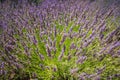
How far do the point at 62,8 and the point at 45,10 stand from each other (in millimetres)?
279

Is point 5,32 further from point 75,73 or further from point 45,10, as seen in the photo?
point 75,73

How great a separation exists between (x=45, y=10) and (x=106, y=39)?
3.54ft

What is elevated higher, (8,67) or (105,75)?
(8,67)

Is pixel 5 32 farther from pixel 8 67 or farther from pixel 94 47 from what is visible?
pixel 94 47

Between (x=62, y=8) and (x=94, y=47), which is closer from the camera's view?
(x=94, y=47)

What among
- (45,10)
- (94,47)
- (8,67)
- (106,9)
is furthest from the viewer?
(106,9)

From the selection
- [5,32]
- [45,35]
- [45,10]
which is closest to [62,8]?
[45,10]

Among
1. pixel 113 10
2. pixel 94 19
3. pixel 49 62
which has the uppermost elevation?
pixel 113 10

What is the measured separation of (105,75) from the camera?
211 cm

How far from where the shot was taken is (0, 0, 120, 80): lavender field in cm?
211

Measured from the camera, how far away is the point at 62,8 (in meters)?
3.08

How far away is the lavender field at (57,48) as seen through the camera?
6.91ft

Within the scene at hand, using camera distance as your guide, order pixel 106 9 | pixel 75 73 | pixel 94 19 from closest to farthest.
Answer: pixel 75 73, pixel 94 19, pixel 106 9

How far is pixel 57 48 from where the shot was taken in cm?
232
